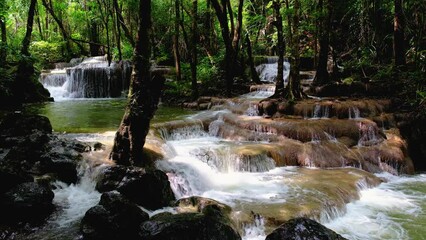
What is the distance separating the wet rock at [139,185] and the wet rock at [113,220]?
0.79m

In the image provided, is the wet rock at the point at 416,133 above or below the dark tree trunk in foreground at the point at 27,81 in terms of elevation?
below

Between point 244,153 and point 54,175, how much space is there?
4521 mm

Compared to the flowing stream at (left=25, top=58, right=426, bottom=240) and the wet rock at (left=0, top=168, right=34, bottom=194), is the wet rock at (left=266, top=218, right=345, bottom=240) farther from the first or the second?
the wet rock at (left=0, top=168, right=34, bottom=194)

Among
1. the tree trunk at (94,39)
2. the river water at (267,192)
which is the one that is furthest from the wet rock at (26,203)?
the tree trunk at (94,39)

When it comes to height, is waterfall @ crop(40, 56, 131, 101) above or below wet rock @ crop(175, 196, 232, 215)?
above

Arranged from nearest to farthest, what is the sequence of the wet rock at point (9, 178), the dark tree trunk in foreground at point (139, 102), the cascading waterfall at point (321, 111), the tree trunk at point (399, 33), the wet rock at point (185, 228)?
1. the wet rock at point (185, 228)
2. the wet rock at point (9, 178)
3. the dark tree trunk in foreground at point (139, 102)
4. the cascading waterfall at point (321, 111)
5. the tree trunk at point (399, 33)

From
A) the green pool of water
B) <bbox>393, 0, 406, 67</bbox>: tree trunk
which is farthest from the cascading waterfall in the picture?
the green pool of water

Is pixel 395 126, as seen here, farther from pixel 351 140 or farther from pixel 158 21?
pixel 158 21

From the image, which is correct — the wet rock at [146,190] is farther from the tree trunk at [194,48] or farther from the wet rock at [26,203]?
the tree trunk at [194,48]

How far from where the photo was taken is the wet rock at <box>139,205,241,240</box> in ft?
16.3

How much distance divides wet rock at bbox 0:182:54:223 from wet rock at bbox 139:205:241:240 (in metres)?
1.99

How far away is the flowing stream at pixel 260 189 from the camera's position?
6.38 m

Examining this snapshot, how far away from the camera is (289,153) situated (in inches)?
389

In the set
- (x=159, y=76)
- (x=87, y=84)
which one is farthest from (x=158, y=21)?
(x=159, y=76)
